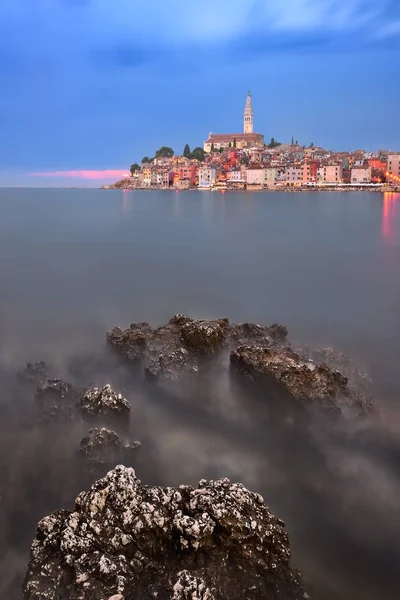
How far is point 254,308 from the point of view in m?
14.4

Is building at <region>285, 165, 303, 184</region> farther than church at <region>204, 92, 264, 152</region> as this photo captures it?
No

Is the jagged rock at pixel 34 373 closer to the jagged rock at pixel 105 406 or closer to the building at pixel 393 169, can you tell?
the jagged rock at pixel 105 406

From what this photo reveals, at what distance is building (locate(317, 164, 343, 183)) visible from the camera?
435 ft

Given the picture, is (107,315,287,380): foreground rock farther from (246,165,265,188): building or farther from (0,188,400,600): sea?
(246,165,265,188): building

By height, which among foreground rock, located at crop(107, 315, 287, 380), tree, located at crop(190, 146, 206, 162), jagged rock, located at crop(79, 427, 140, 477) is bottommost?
jagged rock, located at crop(79, 427, 140, 477)

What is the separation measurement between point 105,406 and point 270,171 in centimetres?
13715

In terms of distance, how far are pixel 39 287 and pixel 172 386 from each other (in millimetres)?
10705

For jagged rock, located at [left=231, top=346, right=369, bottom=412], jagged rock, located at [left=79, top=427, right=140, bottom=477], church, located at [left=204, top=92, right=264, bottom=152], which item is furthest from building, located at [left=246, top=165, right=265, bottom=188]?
jagged rock, located at [left=79, top=427, right=140, bottom=477]

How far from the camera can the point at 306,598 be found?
13.8 ft

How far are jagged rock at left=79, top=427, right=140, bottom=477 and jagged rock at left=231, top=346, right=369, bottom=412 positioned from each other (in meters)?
2.76

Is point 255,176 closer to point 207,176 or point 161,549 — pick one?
point 207,176

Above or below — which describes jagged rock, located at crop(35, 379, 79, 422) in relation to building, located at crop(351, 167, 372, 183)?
below

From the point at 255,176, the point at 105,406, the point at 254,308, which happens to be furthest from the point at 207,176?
the point at 105,406

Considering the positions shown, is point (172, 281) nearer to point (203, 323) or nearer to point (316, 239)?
point (203, 323)
